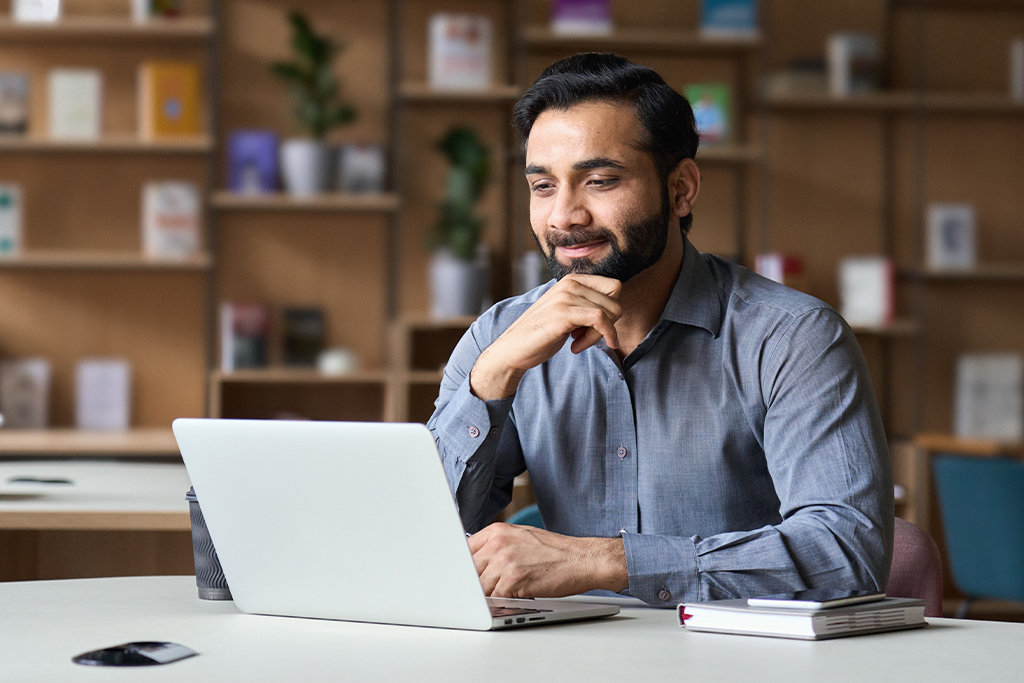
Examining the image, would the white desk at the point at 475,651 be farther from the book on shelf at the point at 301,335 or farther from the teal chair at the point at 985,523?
the book on shelf at the point at 301,335

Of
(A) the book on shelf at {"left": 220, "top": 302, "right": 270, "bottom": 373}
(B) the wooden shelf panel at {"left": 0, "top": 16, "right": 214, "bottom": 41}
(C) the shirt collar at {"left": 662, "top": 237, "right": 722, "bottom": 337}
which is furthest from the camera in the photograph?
(A) the book on shelf at {"left": 220, "top": 302, "right": 270, "bottom": 373}

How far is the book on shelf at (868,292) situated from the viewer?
4.41 m

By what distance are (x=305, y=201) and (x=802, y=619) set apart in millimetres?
3380

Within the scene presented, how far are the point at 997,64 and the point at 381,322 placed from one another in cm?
268

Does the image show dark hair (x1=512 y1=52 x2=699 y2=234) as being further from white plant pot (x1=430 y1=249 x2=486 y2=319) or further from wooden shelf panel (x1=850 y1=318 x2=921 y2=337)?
wooden shelf panel (x1=850 y1=318 x2=921 y2=337)

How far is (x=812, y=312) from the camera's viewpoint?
5.03ft

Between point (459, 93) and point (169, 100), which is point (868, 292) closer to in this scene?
point (459, 93)

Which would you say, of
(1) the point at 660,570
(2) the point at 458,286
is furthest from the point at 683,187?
(2) the point at 458,286

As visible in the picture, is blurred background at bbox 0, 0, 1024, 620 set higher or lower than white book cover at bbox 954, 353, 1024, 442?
higher

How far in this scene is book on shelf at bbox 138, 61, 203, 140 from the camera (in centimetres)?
425

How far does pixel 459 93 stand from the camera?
14.1 feet

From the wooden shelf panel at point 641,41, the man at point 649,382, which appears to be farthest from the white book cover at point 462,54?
the man at point 649,382

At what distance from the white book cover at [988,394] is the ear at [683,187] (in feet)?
10.4

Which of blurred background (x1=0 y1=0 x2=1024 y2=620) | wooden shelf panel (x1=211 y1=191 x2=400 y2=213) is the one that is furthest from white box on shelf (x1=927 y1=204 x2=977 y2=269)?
wooden shelf panel (x1=211 y1=191 x2=400 y2=213)
